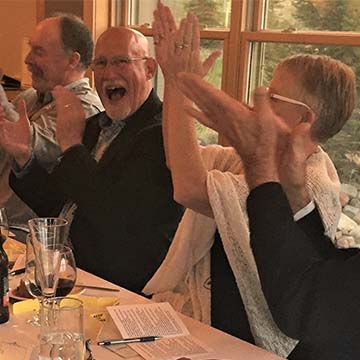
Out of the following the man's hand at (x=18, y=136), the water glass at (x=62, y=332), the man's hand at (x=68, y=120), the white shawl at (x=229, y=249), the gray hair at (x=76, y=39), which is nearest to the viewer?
the water glass at (x=62, y=332)

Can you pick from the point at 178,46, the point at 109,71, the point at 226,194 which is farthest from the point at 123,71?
the point at 226,194

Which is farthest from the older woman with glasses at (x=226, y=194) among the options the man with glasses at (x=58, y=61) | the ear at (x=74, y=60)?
the ear at (x=74, y=60)

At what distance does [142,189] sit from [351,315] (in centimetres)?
106

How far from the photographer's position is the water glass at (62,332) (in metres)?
1.30

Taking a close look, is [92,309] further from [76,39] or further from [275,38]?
[76,39]

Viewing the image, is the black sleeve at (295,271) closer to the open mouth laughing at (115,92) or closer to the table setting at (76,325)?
the table setting at (76,325)

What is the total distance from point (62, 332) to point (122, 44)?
159cm

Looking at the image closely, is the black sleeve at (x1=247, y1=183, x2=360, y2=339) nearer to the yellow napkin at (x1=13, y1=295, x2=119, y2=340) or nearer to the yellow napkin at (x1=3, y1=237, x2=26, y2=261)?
the yellow napkin at (x1=13, y1=295, x2=119, y2=340)

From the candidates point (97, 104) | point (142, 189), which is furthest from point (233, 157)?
point (97, 104)

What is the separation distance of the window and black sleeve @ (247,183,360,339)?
157 centimetres

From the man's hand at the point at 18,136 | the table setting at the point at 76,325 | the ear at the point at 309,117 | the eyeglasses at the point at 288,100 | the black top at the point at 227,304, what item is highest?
the eyeglasses at the point at 288,100

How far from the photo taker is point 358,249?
152 centimetres

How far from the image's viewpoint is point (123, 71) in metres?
2.70

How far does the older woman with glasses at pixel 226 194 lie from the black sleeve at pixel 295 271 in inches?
7.3
